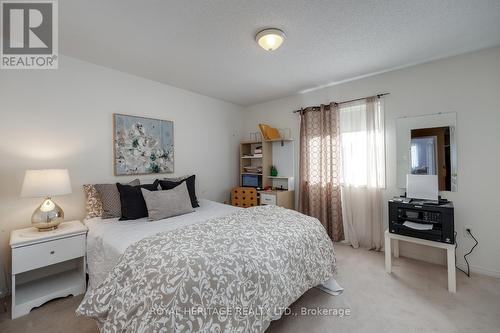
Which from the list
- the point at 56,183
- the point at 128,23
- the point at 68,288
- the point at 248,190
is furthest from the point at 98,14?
the point at 248,190

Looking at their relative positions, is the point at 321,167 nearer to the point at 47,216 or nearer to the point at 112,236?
the point at 112,236

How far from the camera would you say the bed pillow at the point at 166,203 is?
90.0 inches

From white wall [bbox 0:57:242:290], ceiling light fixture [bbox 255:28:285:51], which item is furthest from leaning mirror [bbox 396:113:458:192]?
white wall [bbox 0:57:242:290]

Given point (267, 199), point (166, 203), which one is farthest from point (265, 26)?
point (267, 199)

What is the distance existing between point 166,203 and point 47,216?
1.06 metres

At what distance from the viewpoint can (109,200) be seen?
7.74 ft

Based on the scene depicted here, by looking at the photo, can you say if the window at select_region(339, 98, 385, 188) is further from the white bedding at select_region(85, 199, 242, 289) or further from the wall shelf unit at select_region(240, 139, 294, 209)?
the white bedding at select_region(85, 199, 242, 289)

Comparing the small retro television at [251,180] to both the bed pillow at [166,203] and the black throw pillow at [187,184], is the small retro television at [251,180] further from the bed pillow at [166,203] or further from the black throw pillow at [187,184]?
the bed pillow at [166,203]

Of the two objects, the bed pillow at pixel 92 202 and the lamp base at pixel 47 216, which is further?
the bed pillow at pixel 92 202

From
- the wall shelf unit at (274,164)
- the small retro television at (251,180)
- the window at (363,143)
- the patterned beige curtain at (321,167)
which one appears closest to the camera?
the window at (363,143)

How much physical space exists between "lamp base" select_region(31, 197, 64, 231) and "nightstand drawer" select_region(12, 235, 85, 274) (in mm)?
211

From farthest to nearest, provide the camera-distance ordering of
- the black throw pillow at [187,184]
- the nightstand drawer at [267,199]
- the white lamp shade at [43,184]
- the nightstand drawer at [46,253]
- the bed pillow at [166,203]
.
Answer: the nightstand drawer at [267,199] → the black throw pillow at [187,184] → the bed pillow at [166,203] → the white lamp shade at [43,184] → the nightstand drawer at [46,253]

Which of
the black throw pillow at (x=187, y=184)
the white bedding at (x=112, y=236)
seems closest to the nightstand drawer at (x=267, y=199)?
the black throw pillow at (x=187, y=184)

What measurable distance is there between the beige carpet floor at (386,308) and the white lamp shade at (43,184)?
3.38ft
